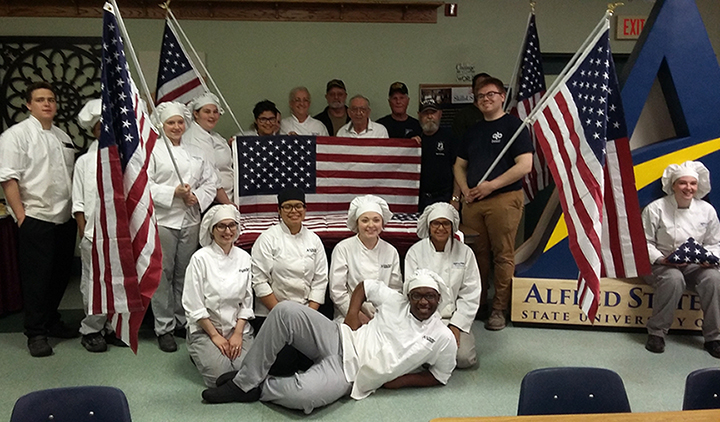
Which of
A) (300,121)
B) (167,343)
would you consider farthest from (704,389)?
(300,121)

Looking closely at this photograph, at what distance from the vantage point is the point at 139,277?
10.8 ft

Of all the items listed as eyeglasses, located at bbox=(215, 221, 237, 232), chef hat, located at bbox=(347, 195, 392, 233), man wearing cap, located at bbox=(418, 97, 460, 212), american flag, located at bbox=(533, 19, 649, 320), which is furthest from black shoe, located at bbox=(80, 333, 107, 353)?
american flag, located at bbox=(533, 19, 649, 320)

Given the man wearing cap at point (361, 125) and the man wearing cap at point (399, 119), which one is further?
the man wearing cap at point (399, 119)

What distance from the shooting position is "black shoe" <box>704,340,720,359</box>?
4360 millimetres

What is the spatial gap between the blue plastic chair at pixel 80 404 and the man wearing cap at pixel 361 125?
3.46m

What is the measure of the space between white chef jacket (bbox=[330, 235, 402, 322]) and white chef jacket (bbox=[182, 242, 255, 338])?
0.59m

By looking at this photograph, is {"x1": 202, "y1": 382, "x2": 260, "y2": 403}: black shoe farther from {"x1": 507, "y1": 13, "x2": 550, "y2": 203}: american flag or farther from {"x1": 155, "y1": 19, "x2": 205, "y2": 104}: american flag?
{"x1": 507, "y1": 13, "x2": 550, "y2": 203}: american flag

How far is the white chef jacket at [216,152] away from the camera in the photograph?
4.78m

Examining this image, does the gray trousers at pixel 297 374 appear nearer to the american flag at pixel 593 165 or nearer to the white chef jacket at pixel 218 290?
the white chef jacket at pixel 218 290

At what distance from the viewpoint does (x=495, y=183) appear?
4609 mm

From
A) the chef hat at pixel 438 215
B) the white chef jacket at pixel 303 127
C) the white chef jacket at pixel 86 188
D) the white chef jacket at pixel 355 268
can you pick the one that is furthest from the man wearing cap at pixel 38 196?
the chef hat at pixel 438 215

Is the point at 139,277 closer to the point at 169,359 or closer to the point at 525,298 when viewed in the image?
the point at 169,359

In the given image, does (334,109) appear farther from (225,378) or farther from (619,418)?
(619,418)

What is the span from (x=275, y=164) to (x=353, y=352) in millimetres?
1850
